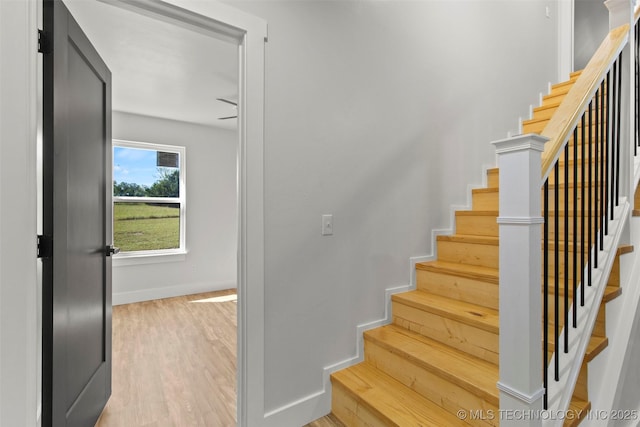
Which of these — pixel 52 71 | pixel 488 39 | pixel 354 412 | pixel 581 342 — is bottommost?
pixel 354 412

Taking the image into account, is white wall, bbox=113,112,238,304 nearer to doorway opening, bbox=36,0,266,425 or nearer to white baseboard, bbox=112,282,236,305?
white baseboard, bbox=112,282,236,305

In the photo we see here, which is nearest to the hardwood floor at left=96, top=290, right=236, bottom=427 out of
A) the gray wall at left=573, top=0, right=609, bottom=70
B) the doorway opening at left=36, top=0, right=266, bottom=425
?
the doorway opening at left=36, top=0, right=266, bottom=425

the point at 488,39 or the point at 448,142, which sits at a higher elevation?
the point at 488,39

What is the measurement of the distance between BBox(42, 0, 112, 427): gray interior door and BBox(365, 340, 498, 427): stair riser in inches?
63.4

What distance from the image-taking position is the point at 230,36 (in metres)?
1.69

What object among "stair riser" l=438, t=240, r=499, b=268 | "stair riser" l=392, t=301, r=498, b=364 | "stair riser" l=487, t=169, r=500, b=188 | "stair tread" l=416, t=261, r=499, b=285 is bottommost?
"stair riser" l=392, t=301, r=498, b=364

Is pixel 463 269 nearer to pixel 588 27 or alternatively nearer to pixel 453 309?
pixel 453 309

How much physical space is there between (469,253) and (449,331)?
2.26 ft

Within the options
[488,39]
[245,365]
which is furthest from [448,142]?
[245,365]

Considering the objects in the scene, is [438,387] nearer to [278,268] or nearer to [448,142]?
[278,268]

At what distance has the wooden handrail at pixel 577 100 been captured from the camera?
1250mm

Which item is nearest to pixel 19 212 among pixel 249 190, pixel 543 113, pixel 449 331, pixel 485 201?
pixel 249 190

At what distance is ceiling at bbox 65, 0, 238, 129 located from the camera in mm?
2361

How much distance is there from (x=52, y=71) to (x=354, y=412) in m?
2.17
